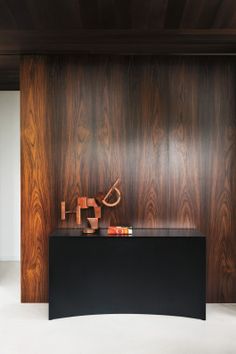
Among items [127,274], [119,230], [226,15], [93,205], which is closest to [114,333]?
[127,274]

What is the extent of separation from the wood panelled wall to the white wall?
6.29 feet

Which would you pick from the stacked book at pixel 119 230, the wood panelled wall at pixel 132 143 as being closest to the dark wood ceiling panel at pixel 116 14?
the wood panelled wall at pixel 132 143

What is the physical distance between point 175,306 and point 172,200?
978 mm

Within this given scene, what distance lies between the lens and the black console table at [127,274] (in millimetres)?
3285

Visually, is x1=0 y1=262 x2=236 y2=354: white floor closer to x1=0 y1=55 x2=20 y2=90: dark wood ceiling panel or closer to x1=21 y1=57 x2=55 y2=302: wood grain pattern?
x1=21 y1=57 x2=55 y2=302: wood grain pattern

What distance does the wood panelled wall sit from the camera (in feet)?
12.1

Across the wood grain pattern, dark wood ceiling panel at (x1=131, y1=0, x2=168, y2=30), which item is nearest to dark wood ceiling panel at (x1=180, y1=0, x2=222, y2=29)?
dark wood ceiling panel at (x1=131, y1=0, x2=168, y2=30)

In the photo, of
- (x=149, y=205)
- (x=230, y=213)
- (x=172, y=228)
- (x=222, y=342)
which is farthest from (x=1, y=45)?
(x=222, y=342)

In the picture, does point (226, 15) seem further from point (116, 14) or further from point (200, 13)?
point (116, 14)

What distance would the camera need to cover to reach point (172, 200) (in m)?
3.70

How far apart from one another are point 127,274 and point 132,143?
1241mm

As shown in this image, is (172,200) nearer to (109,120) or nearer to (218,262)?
(218,262)

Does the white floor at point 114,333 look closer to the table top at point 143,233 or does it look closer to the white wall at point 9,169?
the table top at point 143,233

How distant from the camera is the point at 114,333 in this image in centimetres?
295
